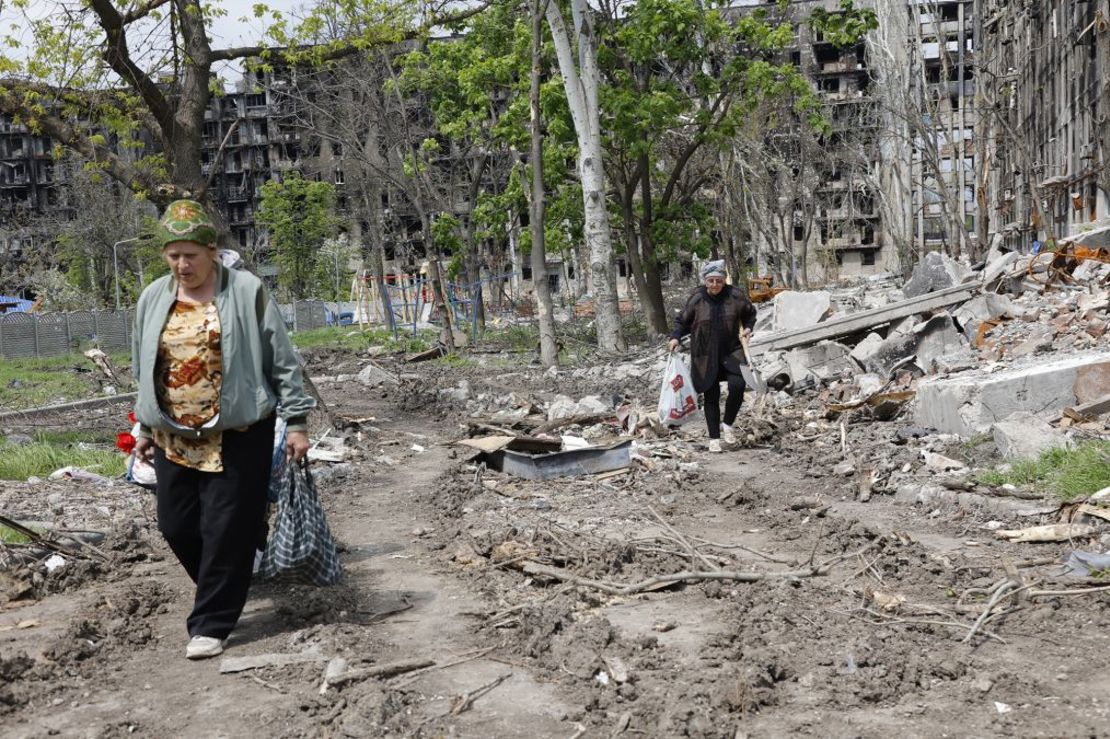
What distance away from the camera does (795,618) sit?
17.5ft

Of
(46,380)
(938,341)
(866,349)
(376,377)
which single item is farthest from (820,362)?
(46,380)

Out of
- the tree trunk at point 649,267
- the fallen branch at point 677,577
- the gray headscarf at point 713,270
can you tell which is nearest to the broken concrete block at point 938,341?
the gray headscarf at point 713,270

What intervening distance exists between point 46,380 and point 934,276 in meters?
19.5

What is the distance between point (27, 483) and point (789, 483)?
603 centimetres

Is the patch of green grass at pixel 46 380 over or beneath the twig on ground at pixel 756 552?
beneath

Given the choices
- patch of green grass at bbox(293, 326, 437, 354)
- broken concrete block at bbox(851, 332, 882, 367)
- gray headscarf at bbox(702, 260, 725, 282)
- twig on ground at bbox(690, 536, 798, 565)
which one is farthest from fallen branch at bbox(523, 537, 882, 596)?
patch of green grass at bbox(293, 326, 437, 354)

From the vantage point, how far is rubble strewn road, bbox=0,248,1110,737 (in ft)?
14.4

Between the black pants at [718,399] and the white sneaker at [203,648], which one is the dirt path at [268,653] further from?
the black pants at [718,399]

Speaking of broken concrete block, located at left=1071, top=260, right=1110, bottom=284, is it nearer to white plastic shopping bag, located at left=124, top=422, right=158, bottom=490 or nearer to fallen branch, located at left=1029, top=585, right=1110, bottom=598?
fallen branch, located at left=1029, top=585, right=1110, bottom=598

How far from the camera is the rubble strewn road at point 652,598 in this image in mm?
4387

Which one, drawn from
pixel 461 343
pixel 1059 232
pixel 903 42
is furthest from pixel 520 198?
pixel 1059 232

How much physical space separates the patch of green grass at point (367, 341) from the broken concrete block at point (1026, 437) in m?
21.6

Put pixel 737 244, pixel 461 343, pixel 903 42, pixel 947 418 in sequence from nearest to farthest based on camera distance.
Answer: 1. pixel 947 418
2. pixel 461 343
3. pixel 903 42
4. pixel 737 244

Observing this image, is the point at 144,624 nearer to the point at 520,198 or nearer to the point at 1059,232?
the point at 520,198
